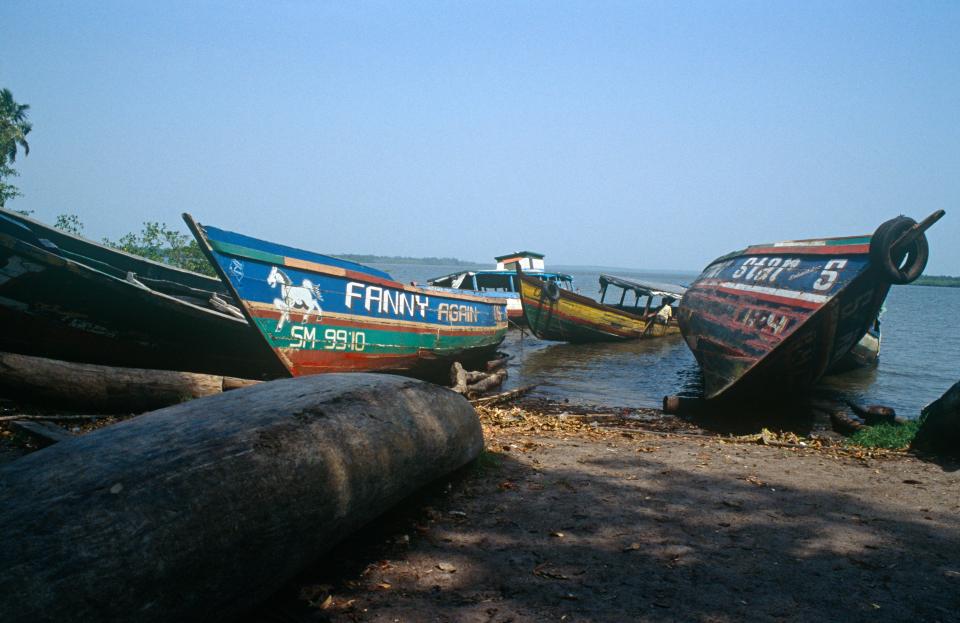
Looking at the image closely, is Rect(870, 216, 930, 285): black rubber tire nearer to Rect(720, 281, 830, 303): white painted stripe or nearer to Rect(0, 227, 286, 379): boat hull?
Rect(720, 281, 830, 303): white painted stripe

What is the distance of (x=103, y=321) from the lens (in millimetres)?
8273

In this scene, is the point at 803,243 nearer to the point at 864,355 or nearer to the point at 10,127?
the point at 864,355

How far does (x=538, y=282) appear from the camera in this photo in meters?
22.5

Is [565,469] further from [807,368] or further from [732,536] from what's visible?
[807,368]

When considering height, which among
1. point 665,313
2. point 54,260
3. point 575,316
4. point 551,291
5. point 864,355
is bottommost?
point 864,355

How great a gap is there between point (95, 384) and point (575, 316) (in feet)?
60.9

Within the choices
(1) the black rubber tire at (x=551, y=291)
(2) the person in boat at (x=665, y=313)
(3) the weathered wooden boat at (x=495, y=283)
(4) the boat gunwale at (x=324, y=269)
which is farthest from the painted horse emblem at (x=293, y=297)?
Result: (2) the person in boat at (x=665, y=313)

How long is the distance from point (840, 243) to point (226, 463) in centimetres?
1111

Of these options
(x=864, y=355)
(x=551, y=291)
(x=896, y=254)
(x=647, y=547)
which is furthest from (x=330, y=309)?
(x=864, y=355)

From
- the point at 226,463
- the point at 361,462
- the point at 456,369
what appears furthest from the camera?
the point at 456,369

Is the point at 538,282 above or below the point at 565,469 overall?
above

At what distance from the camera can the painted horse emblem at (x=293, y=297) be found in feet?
30.8

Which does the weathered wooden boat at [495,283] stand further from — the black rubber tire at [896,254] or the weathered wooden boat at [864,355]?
the black rubber tire at [896,254]

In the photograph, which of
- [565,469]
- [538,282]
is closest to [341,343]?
[565,469]
